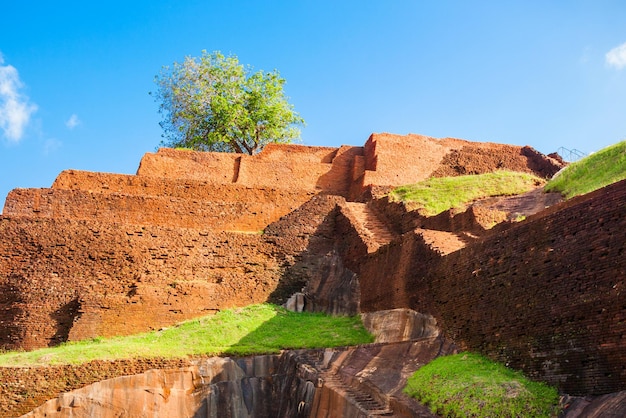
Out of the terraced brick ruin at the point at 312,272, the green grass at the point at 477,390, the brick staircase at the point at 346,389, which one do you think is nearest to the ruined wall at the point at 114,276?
the terraced brick ruin at the point at 312,272

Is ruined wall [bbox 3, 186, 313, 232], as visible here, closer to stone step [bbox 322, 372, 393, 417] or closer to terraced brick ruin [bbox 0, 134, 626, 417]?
terraced brick ruin [bbox 0, 134, 626, 417]

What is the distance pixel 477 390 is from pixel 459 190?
507 inches

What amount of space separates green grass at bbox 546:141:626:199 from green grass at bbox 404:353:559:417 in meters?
7.24

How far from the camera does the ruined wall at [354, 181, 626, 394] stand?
380 inches

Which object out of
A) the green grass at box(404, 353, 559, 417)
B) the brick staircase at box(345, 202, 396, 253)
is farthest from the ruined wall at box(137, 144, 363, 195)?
the green grass at box(404, 353, 559, 417)

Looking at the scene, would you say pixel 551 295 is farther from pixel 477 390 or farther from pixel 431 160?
pixel 431 160

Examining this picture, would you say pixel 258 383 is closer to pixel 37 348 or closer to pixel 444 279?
pixel 444 279

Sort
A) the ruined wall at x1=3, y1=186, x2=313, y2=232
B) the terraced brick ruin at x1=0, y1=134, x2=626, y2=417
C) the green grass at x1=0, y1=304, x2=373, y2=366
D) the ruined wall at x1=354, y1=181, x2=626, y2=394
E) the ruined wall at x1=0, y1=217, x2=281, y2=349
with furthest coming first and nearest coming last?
the ruined wall at x1=3, y1=186, x2=313, y2=232, the ruined wall at x1=0, y1=217, x2=281, y2=349, the green grass at x1=0, y1=304, x2=373, y2=366, the terraced brick ruin at x1=0, y1=134, x2=626, y2=417, the ruined wall at x1=354, y1=181, x2=626, y2=394

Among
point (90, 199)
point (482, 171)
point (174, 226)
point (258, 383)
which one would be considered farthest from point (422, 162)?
point (258, 383)

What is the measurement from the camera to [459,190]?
22812 mm

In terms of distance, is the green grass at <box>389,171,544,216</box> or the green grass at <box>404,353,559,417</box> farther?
the green grass at <box>389,171,544,216</box>

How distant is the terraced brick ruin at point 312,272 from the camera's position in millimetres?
10648

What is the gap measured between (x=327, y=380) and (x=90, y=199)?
1212 cm

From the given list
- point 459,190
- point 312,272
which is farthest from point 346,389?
point 459,190
